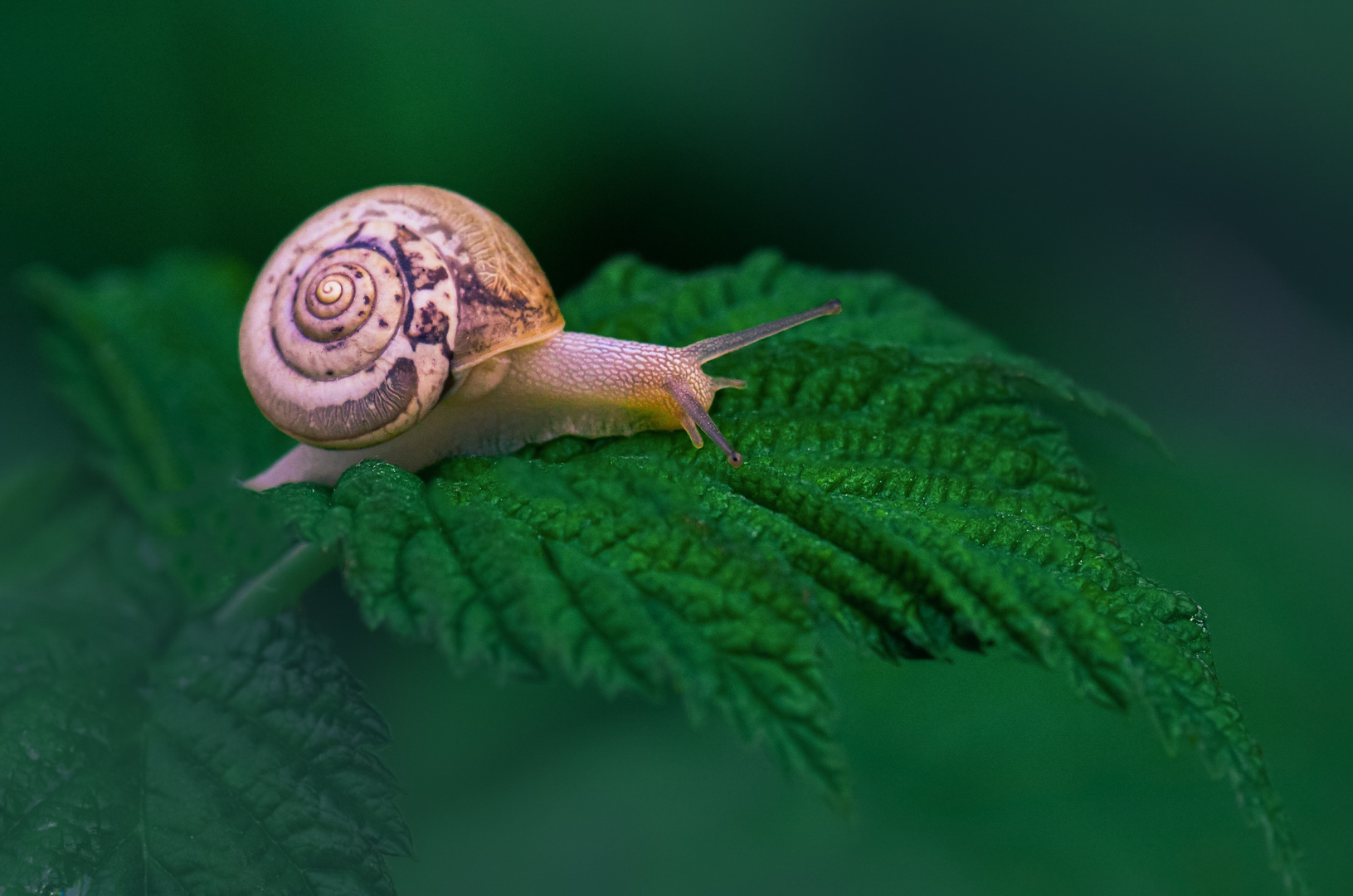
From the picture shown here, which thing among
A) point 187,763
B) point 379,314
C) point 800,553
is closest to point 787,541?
point 800,553

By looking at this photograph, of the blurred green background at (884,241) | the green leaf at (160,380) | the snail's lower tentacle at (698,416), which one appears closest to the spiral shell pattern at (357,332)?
the green leaf at (160,380)

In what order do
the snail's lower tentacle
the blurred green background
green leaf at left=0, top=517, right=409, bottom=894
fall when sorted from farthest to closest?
the blurred green background, the snail's lower tentacle, green leaf at left=0, top=517, right=409, bottom=894

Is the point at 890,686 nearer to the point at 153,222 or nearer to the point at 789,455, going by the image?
the point at 789,455

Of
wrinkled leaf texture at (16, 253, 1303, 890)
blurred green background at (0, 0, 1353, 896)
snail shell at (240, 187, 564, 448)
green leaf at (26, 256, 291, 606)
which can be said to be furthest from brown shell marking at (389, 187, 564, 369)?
blurred green background at (0, 0, 1353, 896)

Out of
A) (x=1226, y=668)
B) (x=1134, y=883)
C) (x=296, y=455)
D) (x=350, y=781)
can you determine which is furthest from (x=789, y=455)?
(x=1226, y=668)

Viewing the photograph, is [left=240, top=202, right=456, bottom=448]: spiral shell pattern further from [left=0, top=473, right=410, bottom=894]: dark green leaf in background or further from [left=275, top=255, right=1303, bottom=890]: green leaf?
[left=0, top=473, right=410, bottom=894]: dark green leaf in background

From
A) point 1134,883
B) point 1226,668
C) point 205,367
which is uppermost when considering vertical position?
point 205,367
